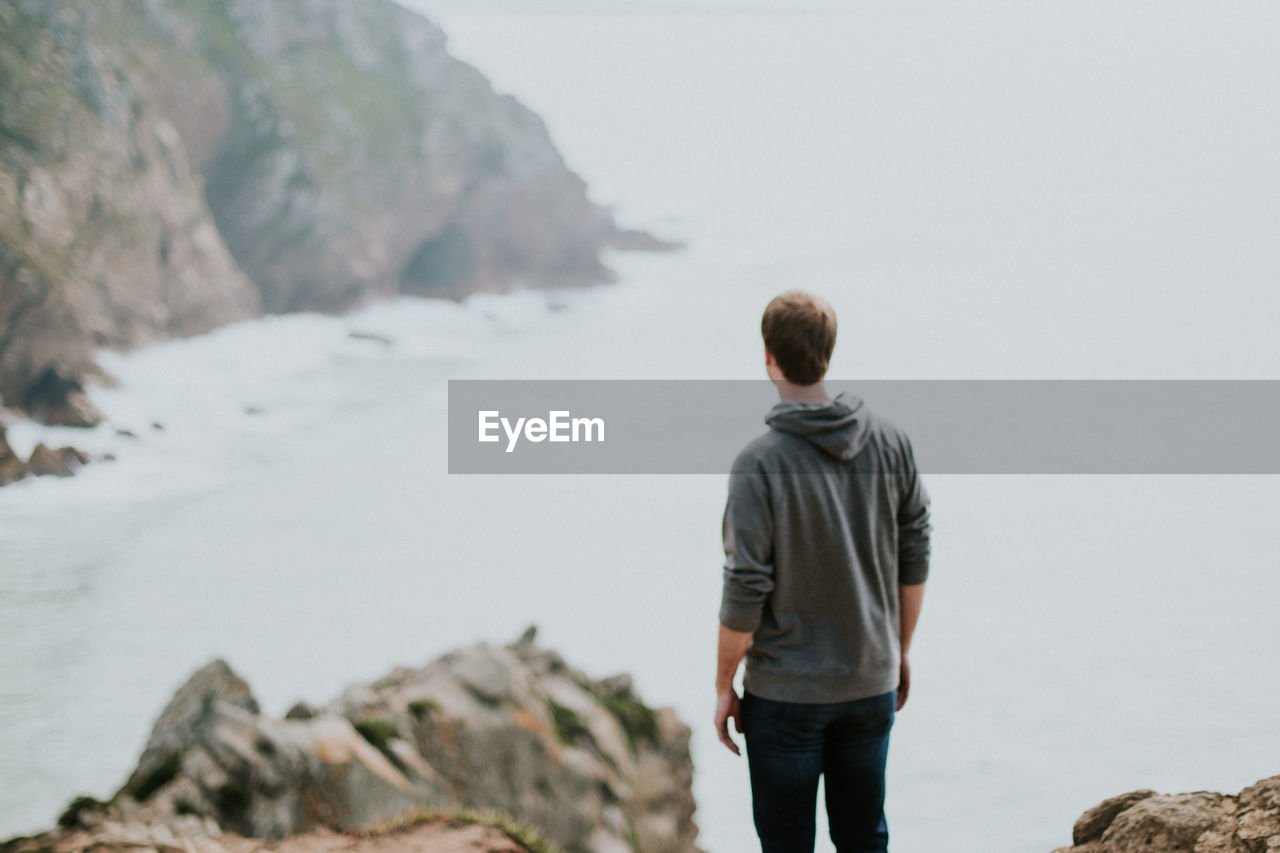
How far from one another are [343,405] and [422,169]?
29631 mm

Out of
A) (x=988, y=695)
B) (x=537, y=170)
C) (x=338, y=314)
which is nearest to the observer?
(x=988, y=695)

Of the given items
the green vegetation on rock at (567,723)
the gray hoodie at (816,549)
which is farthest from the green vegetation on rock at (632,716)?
the gray hoodie at (816,549)

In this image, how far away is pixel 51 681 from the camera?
35781 millimetres

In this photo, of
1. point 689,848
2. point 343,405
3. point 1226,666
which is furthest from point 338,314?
point 689,848

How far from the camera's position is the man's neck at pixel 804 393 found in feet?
12.6

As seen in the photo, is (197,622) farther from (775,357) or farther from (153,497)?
(775,357)

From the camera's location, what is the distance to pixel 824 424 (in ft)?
12.3

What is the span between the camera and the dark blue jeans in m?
3.88

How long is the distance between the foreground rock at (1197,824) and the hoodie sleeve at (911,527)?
2.29 m

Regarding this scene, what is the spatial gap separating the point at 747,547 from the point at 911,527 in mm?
768

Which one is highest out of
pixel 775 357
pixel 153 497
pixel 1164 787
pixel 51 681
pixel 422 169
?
pixel 422 169

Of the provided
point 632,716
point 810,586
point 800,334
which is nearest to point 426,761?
point 632,716

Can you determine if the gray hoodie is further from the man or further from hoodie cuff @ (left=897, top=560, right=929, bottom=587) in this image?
hoodie cuff @ (left=897, top=560, right=929, bottom=587)

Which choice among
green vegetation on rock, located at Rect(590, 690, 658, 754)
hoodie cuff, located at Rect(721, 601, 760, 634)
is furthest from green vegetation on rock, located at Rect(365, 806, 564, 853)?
green vegetation on rock, located at Rect(590, 690, 658, 754)
